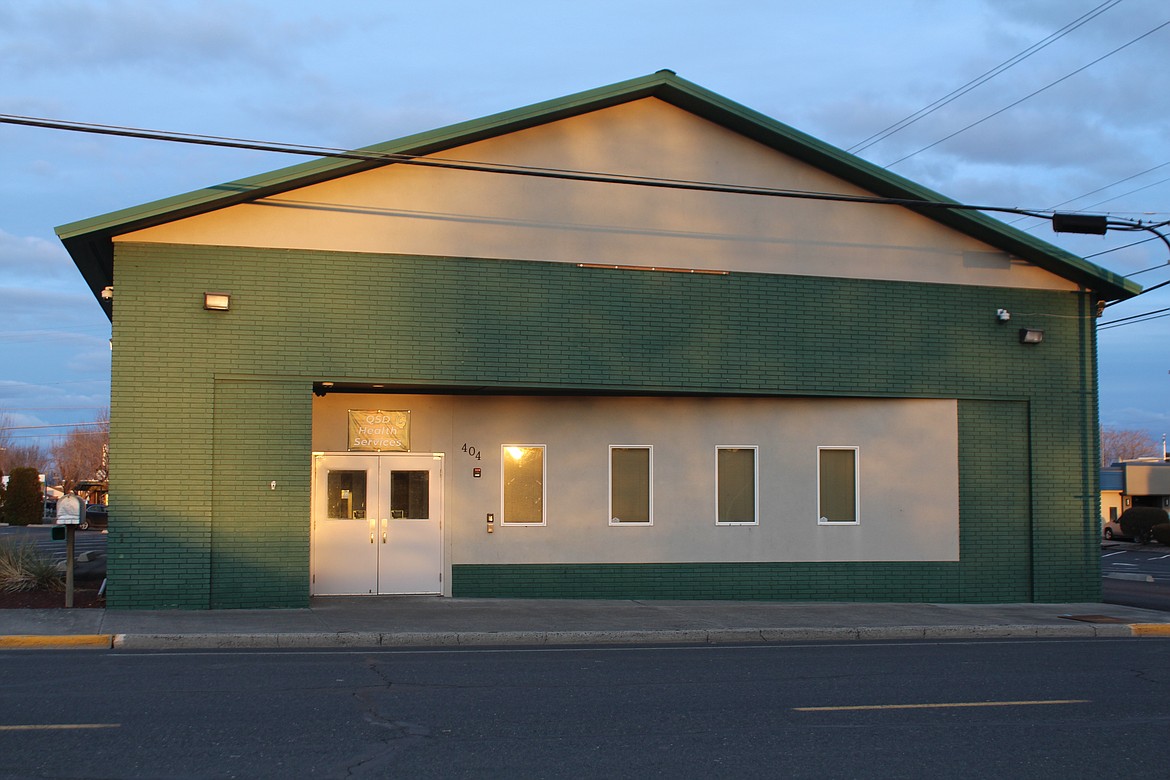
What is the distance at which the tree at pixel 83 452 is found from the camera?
8894 centimetres

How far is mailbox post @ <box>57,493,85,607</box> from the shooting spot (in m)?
16.4

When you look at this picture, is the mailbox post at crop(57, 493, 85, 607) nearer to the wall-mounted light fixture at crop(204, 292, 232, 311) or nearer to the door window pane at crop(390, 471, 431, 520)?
the wall-mounted light fixture at crop(204, 292, 232, 311)

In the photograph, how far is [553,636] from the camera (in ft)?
48.5

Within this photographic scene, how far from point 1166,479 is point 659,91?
175 feet

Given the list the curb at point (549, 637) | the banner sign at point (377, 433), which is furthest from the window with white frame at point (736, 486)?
the banner sign at point (377, 433)

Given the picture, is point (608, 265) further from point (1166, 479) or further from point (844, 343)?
point (1166, 479)

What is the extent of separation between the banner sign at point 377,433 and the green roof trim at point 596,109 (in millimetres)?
4025

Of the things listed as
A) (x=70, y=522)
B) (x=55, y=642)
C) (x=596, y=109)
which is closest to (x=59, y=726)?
(x=55, y=642)

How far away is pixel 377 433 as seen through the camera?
61.4ft

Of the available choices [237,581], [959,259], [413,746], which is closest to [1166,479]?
[959,259]

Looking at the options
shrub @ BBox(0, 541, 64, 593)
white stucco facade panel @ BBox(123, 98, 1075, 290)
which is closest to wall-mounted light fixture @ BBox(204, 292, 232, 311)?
white stucco facade panel @ BBox(123, 98, 1075, 290)

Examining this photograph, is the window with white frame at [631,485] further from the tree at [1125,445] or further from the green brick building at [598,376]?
the tree at [1125,445]

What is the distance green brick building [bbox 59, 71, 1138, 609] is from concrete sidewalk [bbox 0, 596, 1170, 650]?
2.84 ft

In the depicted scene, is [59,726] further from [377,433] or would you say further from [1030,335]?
[1030,335]
